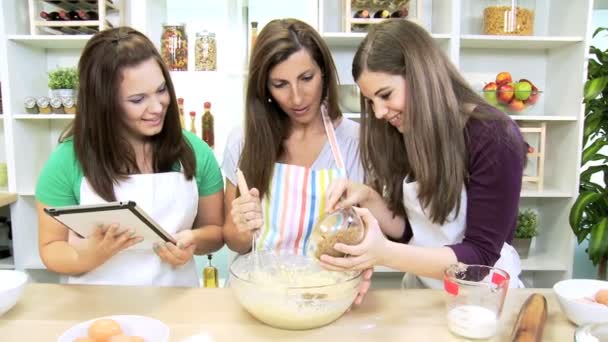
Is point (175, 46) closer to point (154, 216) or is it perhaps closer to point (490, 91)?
point (154, 216)

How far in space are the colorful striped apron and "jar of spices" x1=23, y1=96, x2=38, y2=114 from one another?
5.25ft

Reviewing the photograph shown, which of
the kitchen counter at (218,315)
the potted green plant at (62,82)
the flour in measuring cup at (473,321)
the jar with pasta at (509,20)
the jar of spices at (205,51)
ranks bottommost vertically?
the kitchen counter at (218,315)

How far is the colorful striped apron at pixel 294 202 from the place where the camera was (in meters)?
1.47

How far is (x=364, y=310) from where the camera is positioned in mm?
1007

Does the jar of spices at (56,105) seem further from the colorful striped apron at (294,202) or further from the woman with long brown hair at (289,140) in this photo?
the colorful striped apron at (294,202)

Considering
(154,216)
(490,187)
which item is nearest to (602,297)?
(490,187)

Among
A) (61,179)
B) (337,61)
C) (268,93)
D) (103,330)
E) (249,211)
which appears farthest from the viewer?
(337,61)

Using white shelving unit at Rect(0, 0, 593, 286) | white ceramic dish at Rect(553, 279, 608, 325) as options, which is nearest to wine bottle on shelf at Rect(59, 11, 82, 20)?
white shelving unit at Rect(0, 0, 593, 286)

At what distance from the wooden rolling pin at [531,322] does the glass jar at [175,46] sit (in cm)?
202

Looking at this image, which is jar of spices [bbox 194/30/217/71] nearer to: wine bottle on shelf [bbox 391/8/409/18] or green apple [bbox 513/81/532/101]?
wine bottle on shelf [bbox 391/8/409/18]

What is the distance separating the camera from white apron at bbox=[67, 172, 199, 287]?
52.1 inches

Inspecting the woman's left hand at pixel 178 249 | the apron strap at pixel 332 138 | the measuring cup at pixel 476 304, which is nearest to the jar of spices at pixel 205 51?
the apron strap at pixel 332 138

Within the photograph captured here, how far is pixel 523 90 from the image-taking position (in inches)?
93.3

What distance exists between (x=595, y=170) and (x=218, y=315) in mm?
2149
